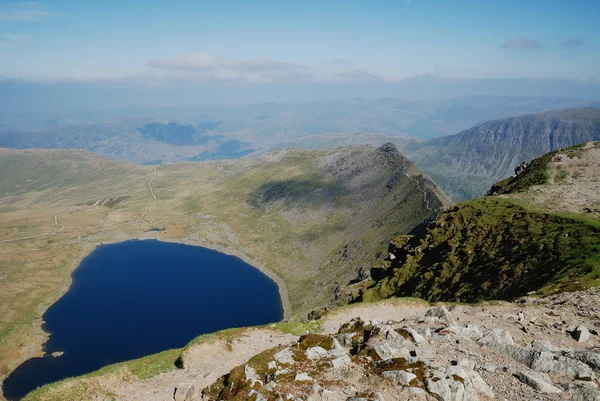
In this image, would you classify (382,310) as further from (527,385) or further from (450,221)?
(450,221)

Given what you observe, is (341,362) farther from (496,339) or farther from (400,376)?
(496,339)

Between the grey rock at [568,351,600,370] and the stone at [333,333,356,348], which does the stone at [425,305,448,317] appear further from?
the grey rock at [568,351,600,370]

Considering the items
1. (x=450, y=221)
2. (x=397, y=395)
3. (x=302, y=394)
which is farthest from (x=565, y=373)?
(x=450, y=221)

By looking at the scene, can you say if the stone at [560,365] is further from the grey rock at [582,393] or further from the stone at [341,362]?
the stone at [341,362]

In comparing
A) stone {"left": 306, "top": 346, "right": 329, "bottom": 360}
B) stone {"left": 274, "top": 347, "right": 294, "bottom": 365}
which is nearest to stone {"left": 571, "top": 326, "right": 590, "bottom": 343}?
stone {"left": 306, "top": 346, "right": 329, "bottom": 360}

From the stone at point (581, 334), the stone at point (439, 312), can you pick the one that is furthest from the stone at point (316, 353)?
the stone at point (581, 334)

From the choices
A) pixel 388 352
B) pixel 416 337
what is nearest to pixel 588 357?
pixel 416 337
